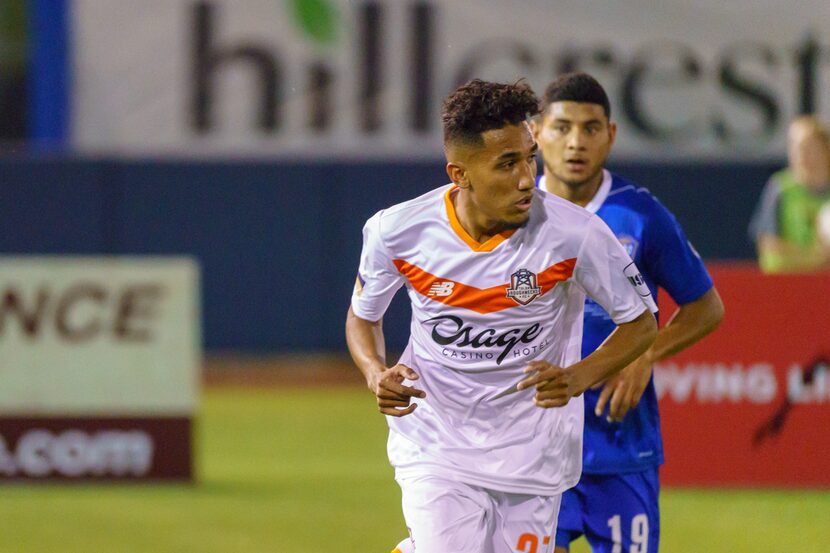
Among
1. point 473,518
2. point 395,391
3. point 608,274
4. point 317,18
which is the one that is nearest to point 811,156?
point 608,274

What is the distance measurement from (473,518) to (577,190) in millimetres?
1397

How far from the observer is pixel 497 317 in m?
4.91

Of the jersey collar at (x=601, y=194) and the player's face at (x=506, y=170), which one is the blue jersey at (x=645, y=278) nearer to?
the jersey collar at (x=601, y=194)

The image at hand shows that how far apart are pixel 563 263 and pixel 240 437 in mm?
7318

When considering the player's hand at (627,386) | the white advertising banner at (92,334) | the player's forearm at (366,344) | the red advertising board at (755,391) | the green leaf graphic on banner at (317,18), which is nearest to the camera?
the player's forearm at (366,344)

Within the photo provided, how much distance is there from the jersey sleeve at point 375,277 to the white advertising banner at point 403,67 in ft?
38.9

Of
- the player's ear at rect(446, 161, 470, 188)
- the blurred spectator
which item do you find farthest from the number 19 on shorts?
the blurred spectator

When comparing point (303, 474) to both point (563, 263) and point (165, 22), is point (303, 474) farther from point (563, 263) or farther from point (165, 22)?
point (165, 22)

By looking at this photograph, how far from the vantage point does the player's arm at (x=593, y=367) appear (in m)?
4.63

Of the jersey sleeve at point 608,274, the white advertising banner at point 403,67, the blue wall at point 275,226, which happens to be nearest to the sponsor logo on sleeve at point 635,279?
the jersey sleeve at point 608,274

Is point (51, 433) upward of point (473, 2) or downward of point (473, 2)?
downward

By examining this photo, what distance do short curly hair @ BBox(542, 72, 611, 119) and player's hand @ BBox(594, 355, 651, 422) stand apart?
36.9 inches

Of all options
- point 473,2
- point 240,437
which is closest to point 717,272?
point 240,437

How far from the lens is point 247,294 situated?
1584 centimetres
